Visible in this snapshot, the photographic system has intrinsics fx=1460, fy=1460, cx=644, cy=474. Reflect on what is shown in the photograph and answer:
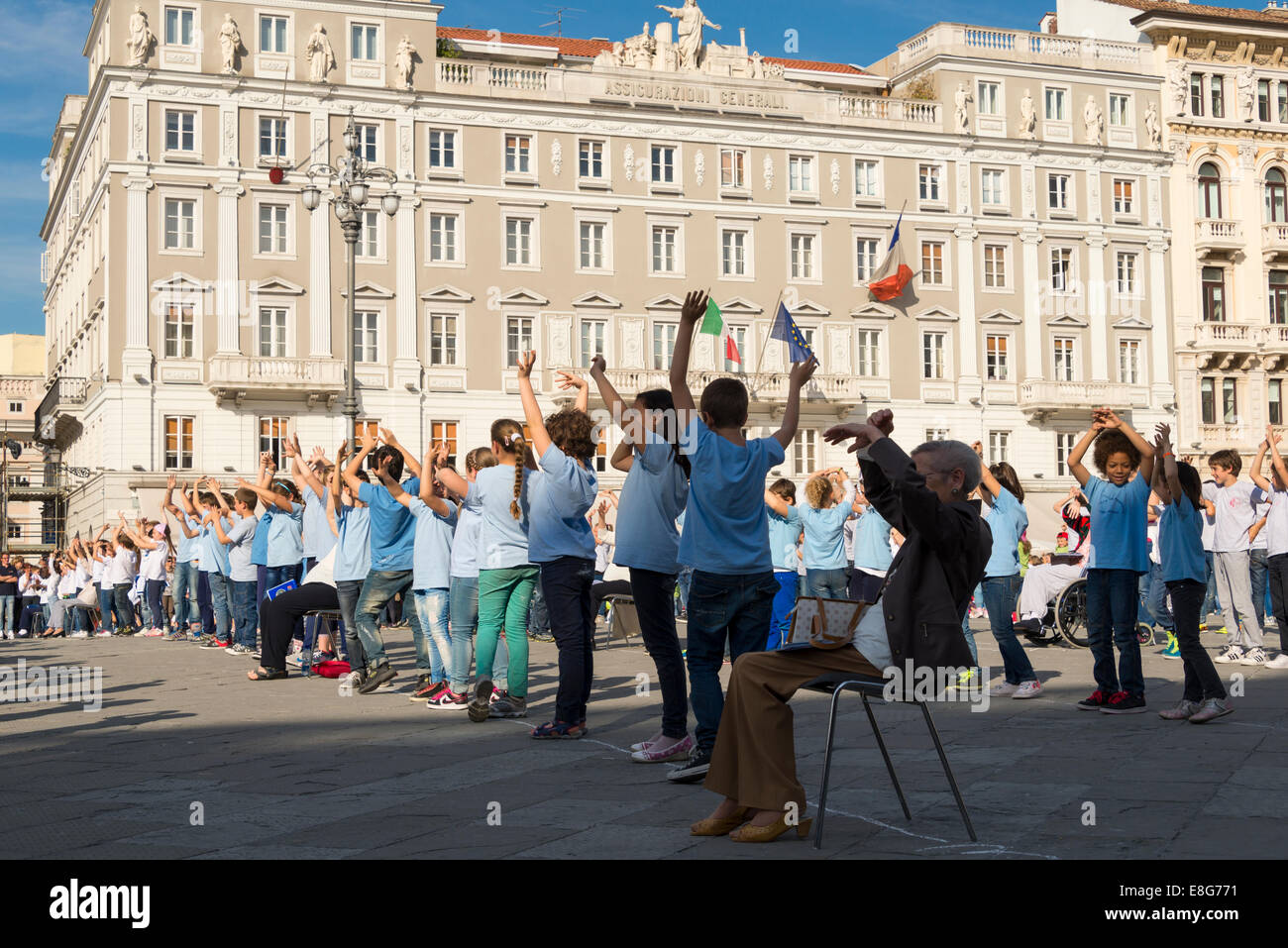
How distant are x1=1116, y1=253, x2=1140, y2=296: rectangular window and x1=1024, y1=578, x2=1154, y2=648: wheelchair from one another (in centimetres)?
4095

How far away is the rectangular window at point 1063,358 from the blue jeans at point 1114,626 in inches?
1797

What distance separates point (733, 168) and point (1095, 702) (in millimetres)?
42423

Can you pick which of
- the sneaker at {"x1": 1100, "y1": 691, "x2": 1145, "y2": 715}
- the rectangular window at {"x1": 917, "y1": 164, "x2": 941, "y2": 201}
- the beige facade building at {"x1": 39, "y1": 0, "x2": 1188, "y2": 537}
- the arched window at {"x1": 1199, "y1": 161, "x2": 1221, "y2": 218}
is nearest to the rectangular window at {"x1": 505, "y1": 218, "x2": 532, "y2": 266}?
the beige facade building at {"x1": 39, "y1": 0, "x2": 1188, "y2": 537}

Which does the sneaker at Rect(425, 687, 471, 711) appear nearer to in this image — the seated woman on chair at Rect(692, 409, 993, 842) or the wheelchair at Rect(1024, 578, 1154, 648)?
the seated woman on chair at Rect(692, 409, 993, 842)

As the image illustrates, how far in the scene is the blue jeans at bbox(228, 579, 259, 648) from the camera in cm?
1702

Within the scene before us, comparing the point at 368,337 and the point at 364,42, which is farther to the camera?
the point at 364,42

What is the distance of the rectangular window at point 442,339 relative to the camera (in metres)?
47.2

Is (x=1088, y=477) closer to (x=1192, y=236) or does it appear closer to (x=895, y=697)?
(x=895, y=697)

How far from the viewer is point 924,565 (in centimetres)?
577

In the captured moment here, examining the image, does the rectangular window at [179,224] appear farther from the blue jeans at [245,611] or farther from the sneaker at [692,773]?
the sneaker at [692,773]

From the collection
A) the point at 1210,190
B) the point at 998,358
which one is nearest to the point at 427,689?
the point at 998,358

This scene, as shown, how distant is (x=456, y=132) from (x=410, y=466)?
3828 cm

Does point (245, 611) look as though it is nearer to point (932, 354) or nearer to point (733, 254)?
point (733, 254)
